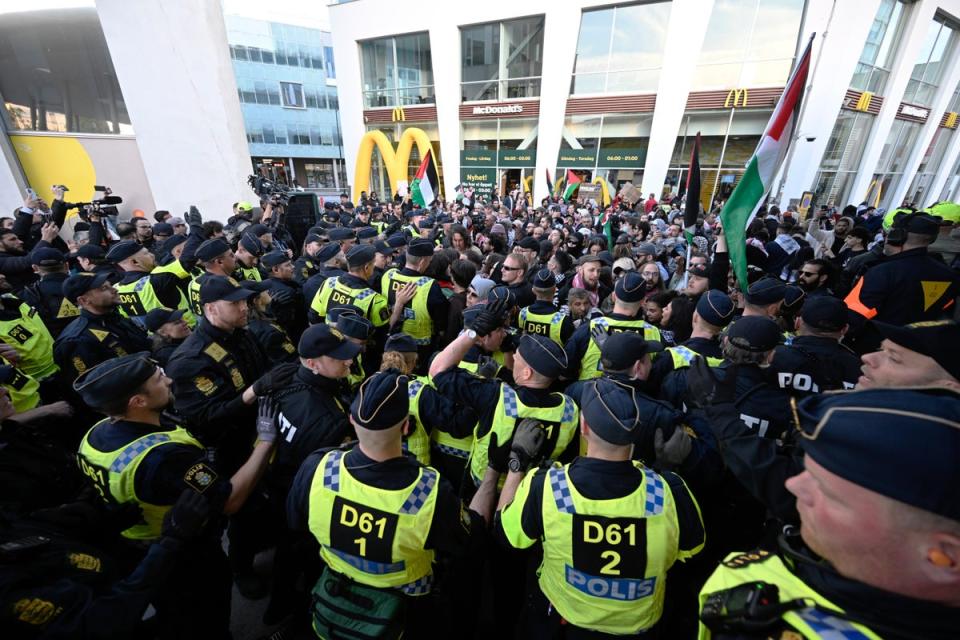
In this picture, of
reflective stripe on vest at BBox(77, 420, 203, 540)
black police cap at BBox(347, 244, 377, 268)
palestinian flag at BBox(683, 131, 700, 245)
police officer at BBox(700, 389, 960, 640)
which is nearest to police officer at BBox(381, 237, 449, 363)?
black police cap at BBox(347, 244, 377, 268)

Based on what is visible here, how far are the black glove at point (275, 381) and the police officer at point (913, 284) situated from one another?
5652 mm

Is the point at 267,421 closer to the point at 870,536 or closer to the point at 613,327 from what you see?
the point at 870,536

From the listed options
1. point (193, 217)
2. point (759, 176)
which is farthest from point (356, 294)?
point (193, 217)

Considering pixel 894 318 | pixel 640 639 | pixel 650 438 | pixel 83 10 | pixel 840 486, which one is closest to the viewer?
pixel 840 486

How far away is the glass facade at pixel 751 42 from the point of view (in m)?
16.0

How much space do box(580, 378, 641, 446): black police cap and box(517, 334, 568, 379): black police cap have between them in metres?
0.47

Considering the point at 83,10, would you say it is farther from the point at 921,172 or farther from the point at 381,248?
the point at 921,172

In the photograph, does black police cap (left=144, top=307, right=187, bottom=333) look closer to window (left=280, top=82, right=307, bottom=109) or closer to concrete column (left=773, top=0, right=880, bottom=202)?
concrete column (left=773, top=0, right=880, bottom=202)

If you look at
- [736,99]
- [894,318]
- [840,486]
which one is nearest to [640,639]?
[840,486]

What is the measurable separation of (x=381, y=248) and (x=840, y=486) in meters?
5.89

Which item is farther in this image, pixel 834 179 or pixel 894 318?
pixel 834 179

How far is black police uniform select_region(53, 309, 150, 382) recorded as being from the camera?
136 inches

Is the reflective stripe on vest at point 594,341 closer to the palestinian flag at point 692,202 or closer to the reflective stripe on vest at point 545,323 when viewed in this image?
the reflective stripe on vest at point 545,323

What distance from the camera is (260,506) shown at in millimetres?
2986
